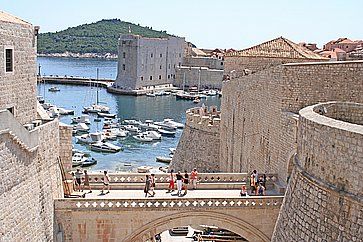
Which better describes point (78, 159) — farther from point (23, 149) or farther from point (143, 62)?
point (143, 62)

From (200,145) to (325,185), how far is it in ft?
65.8

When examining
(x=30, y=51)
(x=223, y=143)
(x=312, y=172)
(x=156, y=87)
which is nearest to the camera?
(x=312, y=172)

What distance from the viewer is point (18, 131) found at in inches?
503

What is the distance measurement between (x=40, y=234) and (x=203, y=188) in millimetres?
5938

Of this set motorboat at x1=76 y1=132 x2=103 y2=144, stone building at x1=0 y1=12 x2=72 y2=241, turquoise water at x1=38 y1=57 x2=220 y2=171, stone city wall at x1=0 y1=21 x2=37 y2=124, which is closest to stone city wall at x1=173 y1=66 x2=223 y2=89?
turquoise water at x1=38 y1=57 x2=220 y2=171

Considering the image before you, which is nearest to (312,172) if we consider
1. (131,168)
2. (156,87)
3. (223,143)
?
(223,143)

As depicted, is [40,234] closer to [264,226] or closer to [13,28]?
[13,28]

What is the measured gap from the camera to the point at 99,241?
15.7m

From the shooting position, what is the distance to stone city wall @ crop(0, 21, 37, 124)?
1383 cm

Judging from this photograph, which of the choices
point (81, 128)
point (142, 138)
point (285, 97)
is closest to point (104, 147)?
point (142, 138)

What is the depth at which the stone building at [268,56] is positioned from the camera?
995 inches

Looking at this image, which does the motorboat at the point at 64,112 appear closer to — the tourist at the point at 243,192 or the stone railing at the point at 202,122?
the stone railing at the point at 202,122

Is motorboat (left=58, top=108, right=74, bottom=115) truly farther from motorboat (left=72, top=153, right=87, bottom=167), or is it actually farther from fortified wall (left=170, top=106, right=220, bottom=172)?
fortified wall (left=170, top=106, right=220, bottom=172)

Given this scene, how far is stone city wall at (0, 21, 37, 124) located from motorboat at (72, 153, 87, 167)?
24893mm
